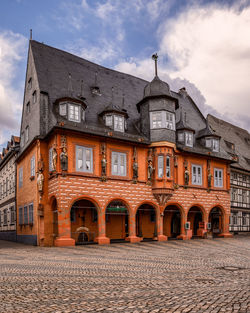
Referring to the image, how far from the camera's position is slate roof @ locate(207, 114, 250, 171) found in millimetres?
42156

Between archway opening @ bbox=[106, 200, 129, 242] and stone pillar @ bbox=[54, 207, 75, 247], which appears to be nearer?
stone pillar @ bbox=[54, 207, 75, 247]

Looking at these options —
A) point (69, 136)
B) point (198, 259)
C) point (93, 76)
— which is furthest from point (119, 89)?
point (198, 259)

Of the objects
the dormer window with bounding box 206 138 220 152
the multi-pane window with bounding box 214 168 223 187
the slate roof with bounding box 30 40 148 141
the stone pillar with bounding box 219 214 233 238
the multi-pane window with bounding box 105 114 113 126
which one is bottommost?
the stone pillar with bounding box 219 214 233 238

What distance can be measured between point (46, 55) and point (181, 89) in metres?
17.9

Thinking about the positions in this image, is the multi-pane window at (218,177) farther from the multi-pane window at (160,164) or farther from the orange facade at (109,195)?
the multi-pane window at (160,164)

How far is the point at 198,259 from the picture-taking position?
640 inches

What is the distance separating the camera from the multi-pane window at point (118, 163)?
27141 mm

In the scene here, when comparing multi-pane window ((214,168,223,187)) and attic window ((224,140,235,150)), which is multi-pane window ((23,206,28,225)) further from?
attic window ((224,140,235,150))

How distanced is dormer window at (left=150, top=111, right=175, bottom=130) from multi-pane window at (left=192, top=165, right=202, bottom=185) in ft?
16.6

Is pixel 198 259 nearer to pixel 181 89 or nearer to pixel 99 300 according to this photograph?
pixel 99 300

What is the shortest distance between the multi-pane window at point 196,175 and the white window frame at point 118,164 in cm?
774

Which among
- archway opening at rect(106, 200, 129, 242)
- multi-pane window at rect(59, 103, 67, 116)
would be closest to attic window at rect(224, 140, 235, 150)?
archway opening at rect(106, 200, 129, 242)

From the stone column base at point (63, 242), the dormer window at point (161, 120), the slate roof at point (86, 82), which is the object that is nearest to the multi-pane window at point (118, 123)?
the slate roof at point (86, 82)

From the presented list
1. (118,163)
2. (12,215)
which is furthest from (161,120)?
(12,215)
